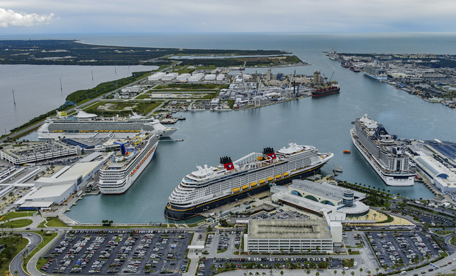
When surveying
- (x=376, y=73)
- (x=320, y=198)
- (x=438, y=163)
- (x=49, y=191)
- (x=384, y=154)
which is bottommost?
(x=49, y=191)

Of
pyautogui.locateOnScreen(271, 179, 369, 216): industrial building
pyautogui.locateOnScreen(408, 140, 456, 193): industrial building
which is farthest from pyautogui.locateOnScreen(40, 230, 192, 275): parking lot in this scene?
pyautogui.locateOnScreen(408, 140, 456, 193): industrial building

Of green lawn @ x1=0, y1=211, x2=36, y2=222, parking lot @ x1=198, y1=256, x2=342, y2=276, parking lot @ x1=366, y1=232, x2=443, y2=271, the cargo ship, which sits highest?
the cargo ship

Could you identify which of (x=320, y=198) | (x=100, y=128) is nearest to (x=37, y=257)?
(x=320, y=198)

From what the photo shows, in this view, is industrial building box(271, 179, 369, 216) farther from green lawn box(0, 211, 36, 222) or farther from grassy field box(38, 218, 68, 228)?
green lawn box(0, 211, 36, 222)

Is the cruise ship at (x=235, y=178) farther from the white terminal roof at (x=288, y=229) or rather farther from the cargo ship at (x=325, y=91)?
the cargo ship at (x=325, y=91)

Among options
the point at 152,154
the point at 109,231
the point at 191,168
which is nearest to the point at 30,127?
the point at 152,154

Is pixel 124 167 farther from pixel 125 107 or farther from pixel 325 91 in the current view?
pixel 325 91
